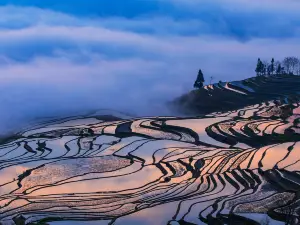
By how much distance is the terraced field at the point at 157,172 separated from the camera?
1145 inches

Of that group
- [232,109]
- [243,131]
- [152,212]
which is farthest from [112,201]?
[232,109]

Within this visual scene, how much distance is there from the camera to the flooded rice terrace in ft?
95.2

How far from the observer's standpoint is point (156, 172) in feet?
126

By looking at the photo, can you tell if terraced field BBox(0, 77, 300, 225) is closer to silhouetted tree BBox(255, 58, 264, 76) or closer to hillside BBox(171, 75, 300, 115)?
hillside BBox(171, 75, 300, 115)

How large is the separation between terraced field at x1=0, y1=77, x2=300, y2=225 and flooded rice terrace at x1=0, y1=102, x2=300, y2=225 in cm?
7

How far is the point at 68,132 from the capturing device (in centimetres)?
5538

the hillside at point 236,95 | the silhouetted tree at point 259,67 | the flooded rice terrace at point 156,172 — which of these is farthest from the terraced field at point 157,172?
the silhouetted tree at point 259,67

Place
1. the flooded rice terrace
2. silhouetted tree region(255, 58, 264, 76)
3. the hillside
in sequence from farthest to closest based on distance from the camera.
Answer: silhouetted tree region(255, 58, 264, 76) < the hillside < the flooded rice terrace

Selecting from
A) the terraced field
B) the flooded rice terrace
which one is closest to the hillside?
the terraced field

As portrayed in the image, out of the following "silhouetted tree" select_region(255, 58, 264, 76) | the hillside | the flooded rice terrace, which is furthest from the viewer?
"silhouetted tree" select_region(255, 58, 264, 76)

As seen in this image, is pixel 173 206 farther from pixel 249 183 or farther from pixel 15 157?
pixel 15 157

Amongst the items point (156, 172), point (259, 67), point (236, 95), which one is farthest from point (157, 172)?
point (259, 67)

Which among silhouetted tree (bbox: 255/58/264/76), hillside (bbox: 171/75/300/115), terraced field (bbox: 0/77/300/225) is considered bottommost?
terraced field (bbox: 0/77/300/225)

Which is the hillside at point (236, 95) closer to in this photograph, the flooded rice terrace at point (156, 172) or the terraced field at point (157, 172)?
the terraced field at point (157, 172)
